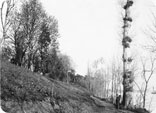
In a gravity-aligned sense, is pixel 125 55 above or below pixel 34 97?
above

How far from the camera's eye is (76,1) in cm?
324

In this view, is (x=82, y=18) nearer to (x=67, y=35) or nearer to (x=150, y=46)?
(x=67, y=35)

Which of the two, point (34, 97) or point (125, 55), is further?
point (125, 55)

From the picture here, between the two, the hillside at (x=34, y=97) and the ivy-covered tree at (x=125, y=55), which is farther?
the ivy-covered tree at (x=125, y=55)

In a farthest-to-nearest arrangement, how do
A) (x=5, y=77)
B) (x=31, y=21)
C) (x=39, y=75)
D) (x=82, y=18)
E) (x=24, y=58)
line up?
(x=24, y=58) → (x=31, y=21) → (x=39, y=75) → (x=82, y=18) → (x=5, y=77)

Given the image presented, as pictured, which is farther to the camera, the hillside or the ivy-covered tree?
the ivy-covered tree

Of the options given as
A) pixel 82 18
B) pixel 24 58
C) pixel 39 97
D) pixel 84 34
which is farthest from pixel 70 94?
pixel 24 58

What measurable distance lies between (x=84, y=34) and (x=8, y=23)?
3956 millimetres

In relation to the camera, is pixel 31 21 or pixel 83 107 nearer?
pixel 83 107

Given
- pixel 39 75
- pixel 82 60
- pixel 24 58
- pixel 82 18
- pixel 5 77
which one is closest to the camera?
pixel 5 77

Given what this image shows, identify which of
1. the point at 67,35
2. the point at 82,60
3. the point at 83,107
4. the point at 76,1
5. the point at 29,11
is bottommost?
the point at 83,107

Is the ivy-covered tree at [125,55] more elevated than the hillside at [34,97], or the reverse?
the ivy-covered tree at [125,55]

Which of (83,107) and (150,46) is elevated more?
(150,46)

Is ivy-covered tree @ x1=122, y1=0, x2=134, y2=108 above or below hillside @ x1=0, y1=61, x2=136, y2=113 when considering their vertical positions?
above
